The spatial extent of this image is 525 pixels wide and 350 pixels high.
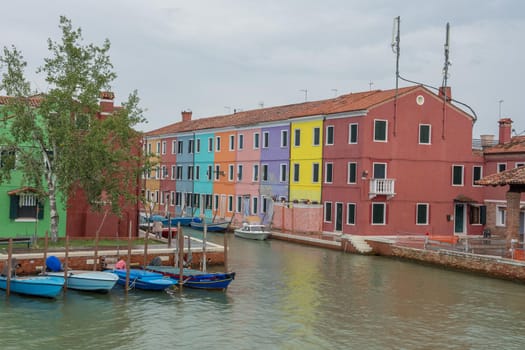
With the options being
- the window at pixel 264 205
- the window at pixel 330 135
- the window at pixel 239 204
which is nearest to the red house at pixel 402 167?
the window at pixel 330 135

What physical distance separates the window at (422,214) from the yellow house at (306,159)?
6082 millimetres

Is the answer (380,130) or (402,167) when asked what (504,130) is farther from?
(380,130)

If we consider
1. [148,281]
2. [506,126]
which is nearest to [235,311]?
[148,281]

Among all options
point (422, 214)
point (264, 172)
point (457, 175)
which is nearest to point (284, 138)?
point (264, 172)

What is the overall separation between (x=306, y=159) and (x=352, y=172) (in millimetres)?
5011

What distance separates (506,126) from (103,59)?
87.0ft

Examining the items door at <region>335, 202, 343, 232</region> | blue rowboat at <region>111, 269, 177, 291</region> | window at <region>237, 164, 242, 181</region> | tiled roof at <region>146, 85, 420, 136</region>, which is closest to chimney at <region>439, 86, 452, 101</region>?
tiled roof at <region>146, 85, 420, 136</region>

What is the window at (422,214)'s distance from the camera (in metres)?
39.2

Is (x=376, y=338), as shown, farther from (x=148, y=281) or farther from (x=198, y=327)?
(x=148, y=281)

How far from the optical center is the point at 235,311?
69.4 feet

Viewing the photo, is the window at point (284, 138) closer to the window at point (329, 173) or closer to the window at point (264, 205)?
the window at point (264, 205)

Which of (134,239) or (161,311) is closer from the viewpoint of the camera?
(161,311)

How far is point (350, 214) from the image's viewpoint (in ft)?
126

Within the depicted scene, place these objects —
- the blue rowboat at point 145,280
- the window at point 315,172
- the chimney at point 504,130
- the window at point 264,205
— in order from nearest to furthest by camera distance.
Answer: the blue rowboat at point 145,280
the window at point 315,172
the chimney at point 504,130
the window at point 264,205
